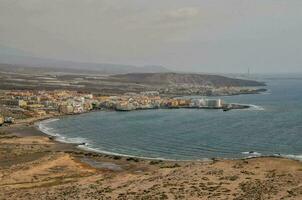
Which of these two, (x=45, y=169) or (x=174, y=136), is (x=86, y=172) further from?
(x=174, y=136)

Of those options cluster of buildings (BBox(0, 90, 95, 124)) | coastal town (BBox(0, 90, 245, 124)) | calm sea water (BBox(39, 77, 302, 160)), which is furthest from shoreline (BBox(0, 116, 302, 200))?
coastal town (BBox(0, 90, 245, 124))

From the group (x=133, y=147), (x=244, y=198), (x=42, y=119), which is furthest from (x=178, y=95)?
(x=244, y=198)

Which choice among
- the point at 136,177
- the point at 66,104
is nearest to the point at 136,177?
the point at 136,177

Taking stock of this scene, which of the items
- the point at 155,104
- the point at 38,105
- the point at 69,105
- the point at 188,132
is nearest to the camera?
the point at 188,132

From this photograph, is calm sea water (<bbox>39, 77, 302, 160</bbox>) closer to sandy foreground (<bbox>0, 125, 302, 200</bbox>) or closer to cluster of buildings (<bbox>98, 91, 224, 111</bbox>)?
sandy foreground (<bbox>0, 125, 302, 200</bbox>)

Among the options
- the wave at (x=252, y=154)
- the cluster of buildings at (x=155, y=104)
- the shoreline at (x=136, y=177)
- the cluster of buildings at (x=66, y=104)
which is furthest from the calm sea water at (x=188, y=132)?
the cluster of buildings at (x=155, y=104)

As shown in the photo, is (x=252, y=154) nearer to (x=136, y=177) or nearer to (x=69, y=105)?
(x=136, y=177)
